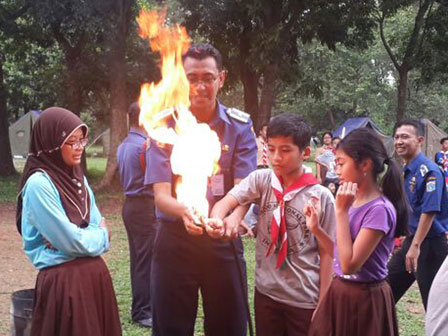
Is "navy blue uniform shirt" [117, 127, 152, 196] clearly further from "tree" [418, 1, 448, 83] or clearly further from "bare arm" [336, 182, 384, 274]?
"tree" [418, 1, 448, 83]

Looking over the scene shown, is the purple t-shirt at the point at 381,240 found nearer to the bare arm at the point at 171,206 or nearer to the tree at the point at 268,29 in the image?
the bare arm at the point at 171,206

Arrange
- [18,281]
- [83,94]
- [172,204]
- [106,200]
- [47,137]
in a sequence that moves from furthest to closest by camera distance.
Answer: [83,94] < [106,200] < [18,281] < [47,137] < [172,204]

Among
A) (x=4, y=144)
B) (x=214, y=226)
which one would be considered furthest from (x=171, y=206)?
(x=4, y=144)

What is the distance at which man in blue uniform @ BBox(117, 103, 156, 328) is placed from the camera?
5.57 m

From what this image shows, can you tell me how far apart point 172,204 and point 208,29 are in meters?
15.2

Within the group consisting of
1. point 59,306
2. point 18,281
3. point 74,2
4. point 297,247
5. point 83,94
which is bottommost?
point 18,281

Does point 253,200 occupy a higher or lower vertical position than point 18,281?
higher

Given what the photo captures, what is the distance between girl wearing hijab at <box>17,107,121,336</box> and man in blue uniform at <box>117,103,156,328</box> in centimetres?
189

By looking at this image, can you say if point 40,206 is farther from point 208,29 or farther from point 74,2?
point 208,29

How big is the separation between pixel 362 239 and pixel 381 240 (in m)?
0.23

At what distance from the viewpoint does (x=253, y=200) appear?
10.9 feet

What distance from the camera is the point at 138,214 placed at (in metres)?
5.58

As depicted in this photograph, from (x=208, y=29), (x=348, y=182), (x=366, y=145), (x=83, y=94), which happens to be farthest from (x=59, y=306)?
(x=83, y=94)

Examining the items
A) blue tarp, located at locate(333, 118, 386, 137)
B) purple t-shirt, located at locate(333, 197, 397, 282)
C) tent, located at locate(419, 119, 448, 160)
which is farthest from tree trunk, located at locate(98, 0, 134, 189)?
tent, located at locate(419, 119, 448, 160)
